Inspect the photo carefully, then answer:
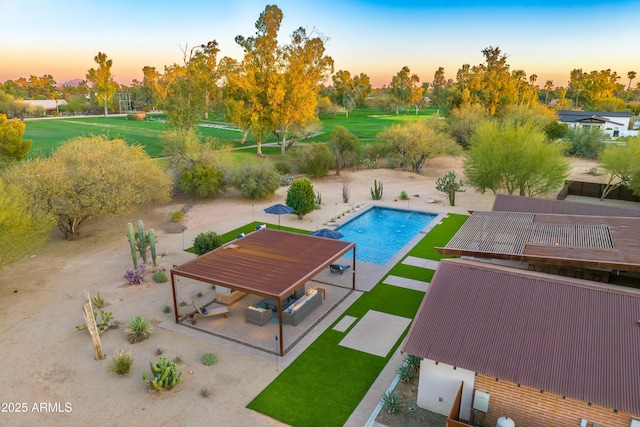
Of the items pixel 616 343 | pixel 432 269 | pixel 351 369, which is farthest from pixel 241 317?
pixel 616 343

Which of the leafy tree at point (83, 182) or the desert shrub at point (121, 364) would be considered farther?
the leafy tree at point (83, 182)

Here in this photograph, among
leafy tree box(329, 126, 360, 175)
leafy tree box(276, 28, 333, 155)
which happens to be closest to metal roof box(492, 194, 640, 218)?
leafy tree box(329, 126, 360, 175)

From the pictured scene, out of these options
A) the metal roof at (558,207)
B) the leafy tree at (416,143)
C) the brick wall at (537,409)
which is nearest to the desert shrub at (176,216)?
the metal roof at (558,207)

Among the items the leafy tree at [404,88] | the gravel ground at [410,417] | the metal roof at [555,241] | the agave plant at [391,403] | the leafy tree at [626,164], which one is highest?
the leafy tree at [404,88]

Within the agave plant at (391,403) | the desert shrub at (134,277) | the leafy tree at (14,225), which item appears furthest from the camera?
the desert shrub at (134,277)

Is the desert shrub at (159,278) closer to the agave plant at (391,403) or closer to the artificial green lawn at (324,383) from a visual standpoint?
the artificial green lawn at (324,383)
